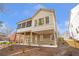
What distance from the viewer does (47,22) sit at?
1819mm

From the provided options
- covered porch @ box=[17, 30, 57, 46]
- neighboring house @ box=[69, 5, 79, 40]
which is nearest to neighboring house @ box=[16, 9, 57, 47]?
covered porch @ box=[17, 30, 57, 46]

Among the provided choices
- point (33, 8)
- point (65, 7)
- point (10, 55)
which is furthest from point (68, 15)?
point (10, 55)

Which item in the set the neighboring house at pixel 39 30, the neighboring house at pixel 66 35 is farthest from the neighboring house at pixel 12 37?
the neighboring house at pixel 66 35

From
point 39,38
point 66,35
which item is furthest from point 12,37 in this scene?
point 66,35

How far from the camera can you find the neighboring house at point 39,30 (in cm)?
180

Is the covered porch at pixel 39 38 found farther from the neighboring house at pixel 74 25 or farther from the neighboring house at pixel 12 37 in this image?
the neighboring house at pixel 74 25

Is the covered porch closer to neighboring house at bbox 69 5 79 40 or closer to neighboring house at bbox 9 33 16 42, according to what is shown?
neighboring house at bbox 9 33 16 42

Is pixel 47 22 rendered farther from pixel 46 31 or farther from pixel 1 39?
pixel 1 39

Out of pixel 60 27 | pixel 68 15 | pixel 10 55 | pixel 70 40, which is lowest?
pixel 10 55

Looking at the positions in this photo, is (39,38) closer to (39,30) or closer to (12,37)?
(39,30)

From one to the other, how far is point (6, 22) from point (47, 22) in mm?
383

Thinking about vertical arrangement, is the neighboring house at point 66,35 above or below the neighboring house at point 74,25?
below

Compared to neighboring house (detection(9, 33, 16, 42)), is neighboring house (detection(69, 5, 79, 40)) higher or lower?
higher

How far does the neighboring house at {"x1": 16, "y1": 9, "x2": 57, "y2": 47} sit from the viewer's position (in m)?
1.80
